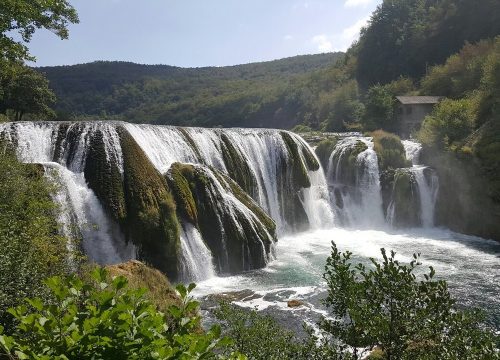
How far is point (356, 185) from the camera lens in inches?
1521

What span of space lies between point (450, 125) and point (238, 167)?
1885cm

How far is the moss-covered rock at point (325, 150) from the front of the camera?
4066cm

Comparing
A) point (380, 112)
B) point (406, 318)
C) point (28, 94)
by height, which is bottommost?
point (406, 318)

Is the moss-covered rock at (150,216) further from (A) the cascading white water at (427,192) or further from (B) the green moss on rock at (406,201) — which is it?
(A) the cascading white water at (427,192)

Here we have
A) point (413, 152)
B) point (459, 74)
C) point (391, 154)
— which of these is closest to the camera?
point (391, 154)

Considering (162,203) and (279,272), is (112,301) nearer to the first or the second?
(162,203)

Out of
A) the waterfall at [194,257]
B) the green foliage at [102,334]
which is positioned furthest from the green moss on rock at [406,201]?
the green foliage at [102,334]

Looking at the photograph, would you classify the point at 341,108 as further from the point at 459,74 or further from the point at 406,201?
the point at 406,201

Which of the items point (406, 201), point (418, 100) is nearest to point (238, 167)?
point (406, 201)

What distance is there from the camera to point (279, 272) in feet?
78.3

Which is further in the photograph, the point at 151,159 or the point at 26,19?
the point at 151,159

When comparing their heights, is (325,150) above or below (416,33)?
below

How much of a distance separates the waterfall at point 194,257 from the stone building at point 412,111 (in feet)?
123

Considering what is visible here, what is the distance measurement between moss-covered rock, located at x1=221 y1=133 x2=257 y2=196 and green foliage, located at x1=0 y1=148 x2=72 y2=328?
13699 millimetres
